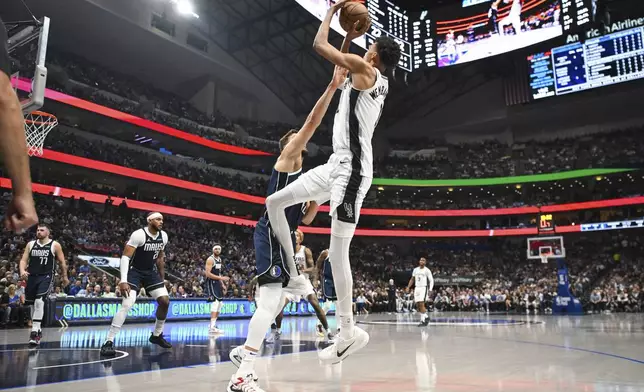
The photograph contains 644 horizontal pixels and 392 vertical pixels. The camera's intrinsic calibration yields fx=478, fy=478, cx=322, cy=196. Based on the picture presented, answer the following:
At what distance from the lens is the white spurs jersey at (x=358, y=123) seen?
3.96 metres

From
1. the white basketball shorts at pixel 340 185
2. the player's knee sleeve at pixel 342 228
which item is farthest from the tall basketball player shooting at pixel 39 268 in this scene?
the player's knee sleeve at pixel 342 228

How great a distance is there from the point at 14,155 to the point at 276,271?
271 centimetres

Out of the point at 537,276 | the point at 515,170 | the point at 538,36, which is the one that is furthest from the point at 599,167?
the point at 538,36

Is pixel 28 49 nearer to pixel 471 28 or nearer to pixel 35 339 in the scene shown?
pixel 35 339

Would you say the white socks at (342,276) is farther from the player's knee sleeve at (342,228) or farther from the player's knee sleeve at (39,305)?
the player's knee sleeve at (39,305)

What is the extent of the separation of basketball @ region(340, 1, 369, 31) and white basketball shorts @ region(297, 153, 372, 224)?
1.13 metres

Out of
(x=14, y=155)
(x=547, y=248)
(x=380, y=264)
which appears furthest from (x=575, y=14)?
(x=14, y=155)

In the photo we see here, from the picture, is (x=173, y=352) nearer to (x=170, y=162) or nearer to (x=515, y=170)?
(x=170, y=162)

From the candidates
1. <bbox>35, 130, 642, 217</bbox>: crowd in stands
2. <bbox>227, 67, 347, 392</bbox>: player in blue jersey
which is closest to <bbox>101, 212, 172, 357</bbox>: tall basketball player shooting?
<bbox>227, 67, 347, 392</bbox>: player in blue jersey

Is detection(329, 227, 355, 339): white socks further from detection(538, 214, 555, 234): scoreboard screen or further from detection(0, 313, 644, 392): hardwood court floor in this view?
detection(538, 214, 555, 234): scoreboard screen

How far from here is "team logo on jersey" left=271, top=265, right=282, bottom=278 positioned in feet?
13.3

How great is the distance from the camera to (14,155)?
1577mm

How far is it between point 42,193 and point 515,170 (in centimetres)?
3382

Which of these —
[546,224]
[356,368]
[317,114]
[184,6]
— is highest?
[184,6]
